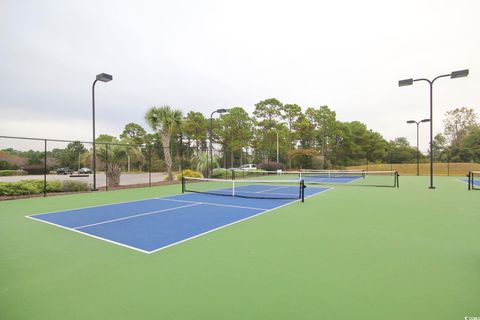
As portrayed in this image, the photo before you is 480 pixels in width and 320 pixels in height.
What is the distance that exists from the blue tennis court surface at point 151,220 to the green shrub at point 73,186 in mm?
5783

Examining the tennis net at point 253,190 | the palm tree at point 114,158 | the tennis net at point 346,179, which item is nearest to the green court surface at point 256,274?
the tennis net at point 253,190

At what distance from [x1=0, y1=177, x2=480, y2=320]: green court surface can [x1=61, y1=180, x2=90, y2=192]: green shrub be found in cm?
774

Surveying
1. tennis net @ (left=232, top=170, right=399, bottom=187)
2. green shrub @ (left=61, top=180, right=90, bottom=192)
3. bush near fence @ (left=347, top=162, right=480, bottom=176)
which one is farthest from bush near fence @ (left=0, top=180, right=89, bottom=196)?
bush near fence @ (left=347, top=162, right=480, bottom=176)

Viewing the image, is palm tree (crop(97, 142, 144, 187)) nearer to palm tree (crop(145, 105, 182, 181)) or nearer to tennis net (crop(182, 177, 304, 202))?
palm tree (crop(145, 105, 182, 181))

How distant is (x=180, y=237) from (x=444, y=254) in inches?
173

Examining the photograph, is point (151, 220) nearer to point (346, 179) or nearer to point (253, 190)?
point (253, 190)

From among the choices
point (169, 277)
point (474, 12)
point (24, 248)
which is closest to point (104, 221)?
point (24, 248)

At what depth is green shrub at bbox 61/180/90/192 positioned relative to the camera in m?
12.5

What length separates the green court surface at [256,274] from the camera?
2.38 m

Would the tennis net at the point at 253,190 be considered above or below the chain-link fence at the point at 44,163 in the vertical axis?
below

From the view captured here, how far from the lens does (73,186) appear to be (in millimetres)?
12656

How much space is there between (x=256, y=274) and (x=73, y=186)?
1285cm

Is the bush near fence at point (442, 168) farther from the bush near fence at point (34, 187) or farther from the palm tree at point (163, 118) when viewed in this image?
the bush near fence at point (34, 187)

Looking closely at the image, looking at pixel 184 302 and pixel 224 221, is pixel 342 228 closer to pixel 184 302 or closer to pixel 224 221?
pixel 224 221
